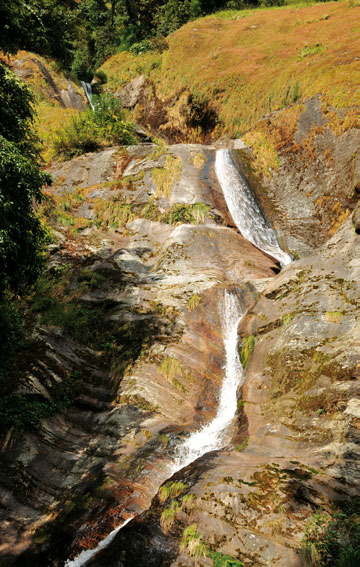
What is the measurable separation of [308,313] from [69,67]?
34727 mm

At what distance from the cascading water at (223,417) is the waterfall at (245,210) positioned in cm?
443

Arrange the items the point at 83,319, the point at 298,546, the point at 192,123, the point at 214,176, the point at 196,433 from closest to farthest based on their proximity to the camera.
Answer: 1. the point at 298,546
2. the point at 196,433
3. the point at 83,319
4. the point at 214,176
5. the point at 192,123

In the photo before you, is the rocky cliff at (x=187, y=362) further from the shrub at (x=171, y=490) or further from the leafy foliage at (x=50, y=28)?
the leafy foliage at (x=50, y=28)

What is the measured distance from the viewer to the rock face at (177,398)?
5.08m

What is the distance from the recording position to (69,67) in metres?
33.2

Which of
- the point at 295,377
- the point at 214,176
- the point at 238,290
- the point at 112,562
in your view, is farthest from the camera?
the point at 214,176

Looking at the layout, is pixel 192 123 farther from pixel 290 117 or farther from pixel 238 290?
pixel 238 290

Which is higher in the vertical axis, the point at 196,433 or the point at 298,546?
the point at 298,546

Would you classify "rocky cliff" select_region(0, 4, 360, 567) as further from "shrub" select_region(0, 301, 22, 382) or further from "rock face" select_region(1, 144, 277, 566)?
"shrub" select_region(0, 301, 22, 382)

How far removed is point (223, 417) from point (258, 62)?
24700 millimetres

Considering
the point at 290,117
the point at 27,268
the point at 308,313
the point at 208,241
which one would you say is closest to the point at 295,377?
the point at 308,313

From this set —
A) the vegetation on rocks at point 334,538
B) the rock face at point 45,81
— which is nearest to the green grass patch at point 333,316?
the vegetation on rocks at point 334,538

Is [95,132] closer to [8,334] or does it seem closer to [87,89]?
[8,334]

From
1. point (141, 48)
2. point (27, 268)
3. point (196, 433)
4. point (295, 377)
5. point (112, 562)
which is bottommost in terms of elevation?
point (196, 433)
